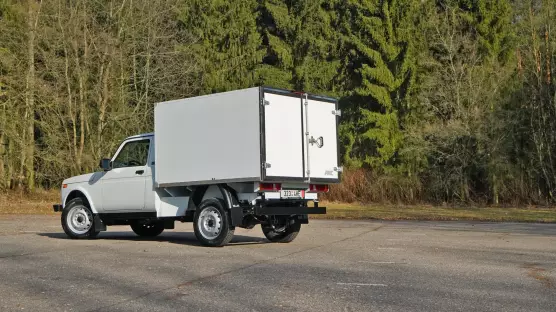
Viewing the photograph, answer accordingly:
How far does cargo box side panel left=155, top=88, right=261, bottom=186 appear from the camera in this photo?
13102mm

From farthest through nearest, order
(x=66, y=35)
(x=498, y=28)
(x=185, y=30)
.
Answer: (x=185, y=30) → (x=498, y=28) → (x=66, y=35)

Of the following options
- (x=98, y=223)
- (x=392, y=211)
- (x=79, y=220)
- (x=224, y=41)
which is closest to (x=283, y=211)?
(x=98, y=223)

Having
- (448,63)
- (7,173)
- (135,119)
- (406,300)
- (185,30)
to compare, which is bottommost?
(406,300)

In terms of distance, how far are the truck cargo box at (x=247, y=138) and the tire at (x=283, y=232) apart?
120cm

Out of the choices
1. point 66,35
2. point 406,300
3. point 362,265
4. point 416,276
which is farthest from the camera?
point 66,35

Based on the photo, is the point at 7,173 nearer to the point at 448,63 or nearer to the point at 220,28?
the point at 220,28

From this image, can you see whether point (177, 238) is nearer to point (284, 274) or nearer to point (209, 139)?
point (209, 139)

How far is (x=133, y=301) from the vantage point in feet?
25.2

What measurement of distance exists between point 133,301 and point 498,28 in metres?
34.8

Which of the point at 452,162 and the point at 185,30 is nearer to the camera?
the point at 452,162

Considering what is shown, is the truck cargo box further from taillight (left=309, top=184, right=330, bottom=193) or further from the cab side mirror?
the cab side mirror

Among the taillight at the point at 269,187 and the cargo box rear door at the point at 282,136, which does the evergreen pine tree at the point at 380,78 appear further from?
the taillight at the point at 269,187

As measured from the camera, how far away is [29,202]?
34219 millimetres

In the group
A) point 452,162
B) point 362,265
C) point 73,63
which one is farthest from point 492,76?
Answer: point 362,265
